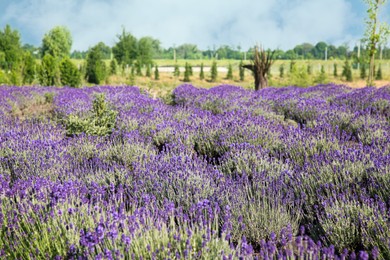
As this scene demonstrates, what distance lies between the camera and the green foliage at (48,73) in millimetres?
21016

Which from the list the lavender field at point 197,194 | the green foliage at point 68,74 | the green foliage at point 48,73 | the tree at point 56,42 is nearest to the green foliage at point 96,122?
the lavender field at point 197,194

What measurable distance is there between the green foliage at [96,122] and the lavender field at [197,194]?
1.3 inches

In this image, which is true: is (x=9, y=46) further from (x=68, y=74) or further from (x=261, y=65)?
(x=261, y=65)

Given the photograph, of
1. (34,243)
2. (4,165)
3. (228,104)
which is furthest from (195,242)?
(228,104)

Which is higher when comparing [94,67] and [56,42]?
[56,42]

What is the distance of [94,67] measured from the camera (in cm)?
2822

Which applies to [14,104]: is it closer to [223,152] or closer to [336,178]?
[223,152]

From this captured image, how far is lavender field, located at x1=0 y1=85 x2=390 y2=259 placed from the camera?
204 centimetres

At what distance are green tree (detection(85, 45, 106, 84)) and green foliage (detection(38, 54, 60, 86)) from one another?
6192mm

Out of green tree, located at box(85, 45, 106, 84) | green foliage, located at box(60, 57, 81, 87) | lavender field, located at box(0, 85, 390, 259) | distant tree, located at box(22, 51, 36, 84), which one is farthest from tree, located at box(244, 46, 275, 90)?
green tree, located at box(85, 45, 106, 84)

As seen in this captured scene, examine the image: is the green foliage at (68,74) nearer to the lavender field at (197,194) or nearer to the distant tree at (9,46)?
the lavender field at (197,194)

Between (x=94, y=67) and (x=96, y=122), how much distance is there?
23.5m

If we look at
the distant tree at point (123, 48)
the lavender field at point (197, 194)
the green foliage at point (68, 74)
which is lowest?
the lavender field at point (197, 194)

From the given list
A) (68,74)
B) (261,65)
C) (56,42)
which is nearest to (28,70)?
(68,74)
